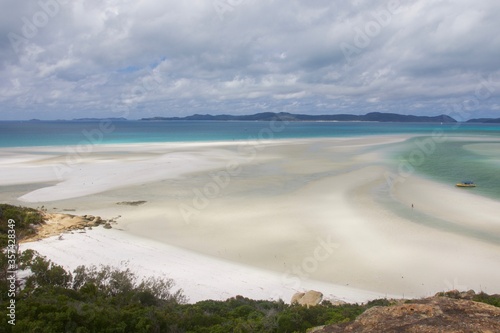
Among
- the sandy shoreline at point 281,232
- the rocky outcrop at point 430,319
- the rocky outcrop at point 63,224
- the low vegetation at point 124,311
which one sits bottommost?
the sandy shoreline at point 281,232

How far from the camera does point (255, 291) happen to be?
11930 millimetres

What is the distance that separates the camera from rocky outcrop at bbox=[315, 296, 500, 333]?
4.87 metres

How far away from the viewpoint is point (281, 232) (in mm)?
17797

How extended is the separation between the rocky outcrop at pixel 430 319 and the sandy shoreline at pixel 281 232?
6.22 m

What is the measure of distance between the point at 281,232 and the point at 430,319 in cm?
1276

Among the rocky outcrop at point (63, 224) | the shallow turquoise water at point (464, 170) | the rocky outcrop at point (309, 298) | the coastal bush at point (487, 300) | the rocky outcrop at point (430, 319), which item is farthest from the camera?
the shallow turquoise water at point (464, 170)

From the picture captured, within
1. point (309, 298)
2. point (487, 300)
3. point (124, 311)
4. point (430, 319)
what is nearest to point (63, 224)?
point (124, 311)

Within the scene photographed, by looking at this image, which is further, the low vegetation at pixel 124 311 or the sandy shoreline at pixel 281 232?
the sandy shoreline at pixel 281 232

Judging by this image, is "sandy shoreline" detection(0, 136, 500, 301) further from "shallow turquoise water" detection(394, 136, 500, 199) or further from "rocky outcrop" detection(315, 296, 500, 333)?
"rocky outcrop" detection(315, 296, 500, 333)

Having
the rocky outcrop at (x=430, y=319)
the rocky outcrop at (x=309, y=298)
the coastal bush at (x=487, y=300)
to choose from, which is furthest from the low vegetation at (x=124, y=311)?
the rocky outcrop at (x=430, y=319)

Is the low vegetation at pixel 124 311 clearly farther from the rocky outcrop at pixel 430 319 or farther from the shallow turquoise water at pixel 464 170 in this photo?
the shallow turquoise water at pixel 464 170

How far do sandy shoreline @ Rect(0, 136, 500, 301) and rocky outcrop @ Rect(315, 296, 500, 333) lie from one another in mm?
6216

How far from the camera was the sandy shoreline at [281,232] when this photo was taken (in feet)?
42.7

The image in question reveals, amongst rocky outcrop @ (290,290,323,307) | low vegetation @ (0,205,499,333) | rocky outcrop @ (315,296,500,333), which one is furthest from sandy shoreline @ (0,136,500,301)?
rocky outcrop @ (315,296,500,333)
